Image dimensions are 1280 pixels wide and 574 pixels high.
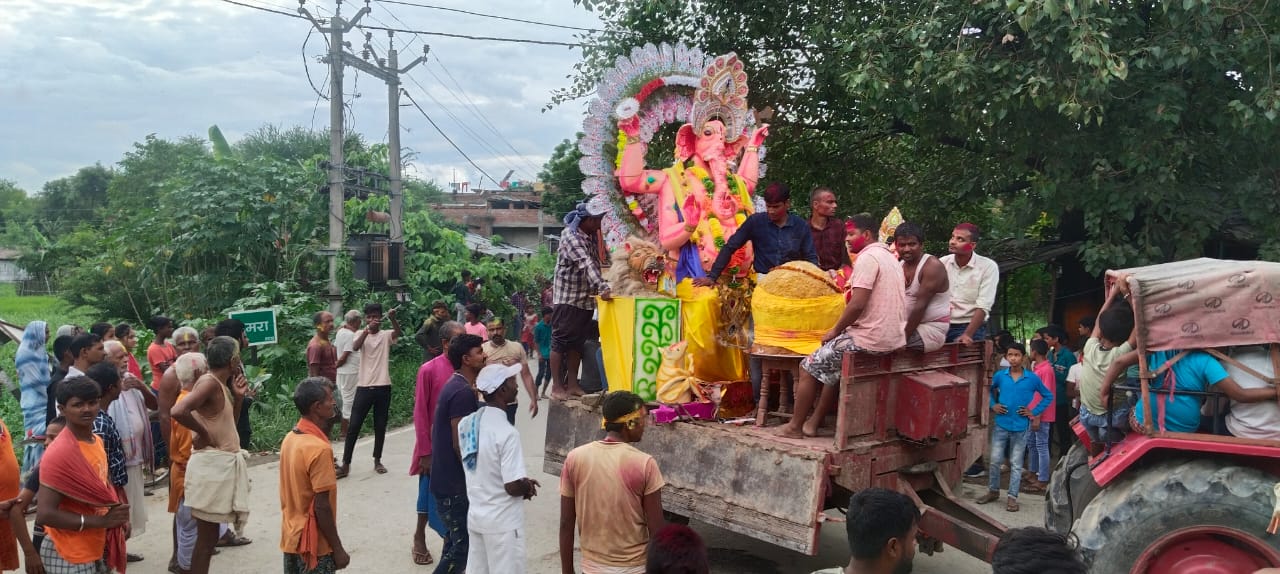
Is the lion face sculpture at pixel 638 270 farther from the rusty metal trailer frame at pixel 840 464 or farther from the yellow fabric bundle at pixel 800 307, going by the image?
the yellow fabric bundle at pixel 800 307

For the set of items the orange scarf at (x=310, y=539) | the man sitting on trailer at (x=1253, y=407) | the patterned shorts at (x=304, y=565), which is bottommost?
the patterned shorts at (x=304, y=565)

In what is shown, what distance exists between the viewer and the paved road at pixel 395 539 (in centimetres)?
657

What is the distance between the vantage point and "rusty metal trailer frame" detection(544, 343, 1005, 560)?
4.97 meters

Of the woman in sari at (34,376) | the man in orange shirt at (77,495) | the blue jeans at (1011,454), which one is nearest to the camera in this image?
the man in orange shirt at (77,495)

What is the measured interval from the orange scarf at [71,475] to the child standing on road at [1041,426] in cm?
697

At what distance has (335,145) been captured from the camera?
51.9 ft

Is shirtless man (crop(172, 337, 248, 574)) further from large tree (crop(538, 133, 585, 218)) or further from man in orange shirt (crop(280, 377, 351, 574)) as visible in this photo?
large tree (crop(538, 133, 585, 218))

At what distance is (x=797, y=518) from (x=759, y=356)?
1221mm

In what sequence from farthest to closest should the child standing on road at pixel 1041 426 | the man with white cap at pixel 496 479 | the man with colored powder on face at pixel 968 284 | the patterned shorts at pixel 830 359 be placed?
the child standing on road at pixel 1041 426 < the man with colored powder on face at pixel 968 284 < the patterned shorts at pixel 830 359 < the man with white cap at pixel 496 479

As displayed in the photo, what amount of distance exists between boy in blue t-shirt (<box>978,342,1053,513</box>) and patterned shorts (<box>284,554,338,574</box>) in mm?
5677

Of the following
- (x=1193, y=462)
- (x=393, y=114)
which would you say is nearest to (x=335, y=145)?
(x=393, y=114)

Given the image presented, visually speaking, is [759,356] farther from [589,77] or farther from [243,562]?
[589,77]

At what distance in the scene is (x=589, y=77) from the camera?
13.3 m

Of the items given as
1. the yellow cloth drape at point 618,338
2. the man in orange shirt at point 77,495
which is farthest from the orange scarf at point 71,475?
the yellow cloth drape at point 618,338
